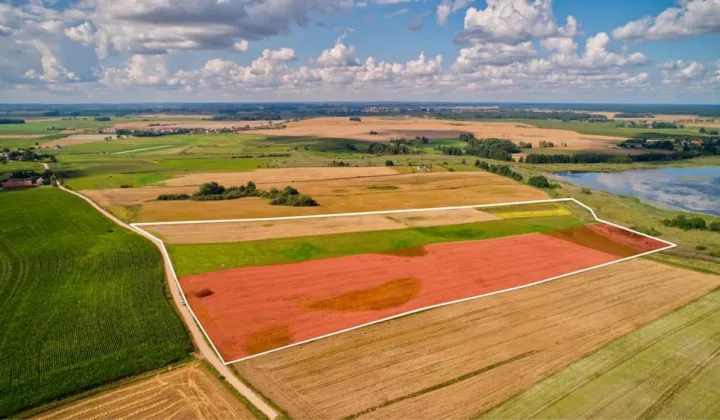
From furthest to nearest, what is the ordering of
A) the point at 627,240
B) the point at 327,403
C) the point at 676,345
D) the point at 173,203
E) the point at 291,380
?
the point at 173,203 → the point at 627,240 → the point at 676,345 → the point at 291,380 → the point at 327,403

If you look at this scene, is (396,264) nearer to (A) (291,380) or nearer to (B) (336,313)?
(B) (336,313)

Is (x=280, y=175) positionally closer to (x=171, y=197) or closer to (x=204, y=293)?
(x=171, y=197)

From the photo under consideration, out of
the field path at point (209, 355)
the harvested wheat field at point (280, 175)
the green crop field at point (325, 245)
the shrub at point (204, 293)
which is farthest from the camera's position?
the harvested wheat field at point (280, 175)

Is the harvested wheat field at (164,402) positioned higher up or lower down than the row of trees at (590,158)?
lower down

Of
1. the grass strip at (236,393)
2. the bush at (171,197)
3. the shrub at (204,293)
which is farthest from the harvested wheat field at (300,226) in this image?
the grass strip at (236,393)

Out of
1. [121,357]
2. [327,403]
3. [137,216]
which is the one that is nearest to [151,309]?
[121,357]

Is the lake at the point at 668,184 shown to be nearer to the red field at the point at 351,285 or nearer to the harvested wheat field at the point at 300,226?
the red field at the point at 351,285

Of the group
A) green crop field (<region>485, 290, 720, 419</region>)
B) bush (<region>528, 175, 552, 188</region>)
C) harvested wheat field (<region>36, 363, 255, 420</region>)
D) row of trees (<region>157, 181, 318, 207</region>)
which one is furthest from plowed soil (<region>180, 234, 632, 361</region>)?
bush (<region>528, 175, 552, 188</region>)
